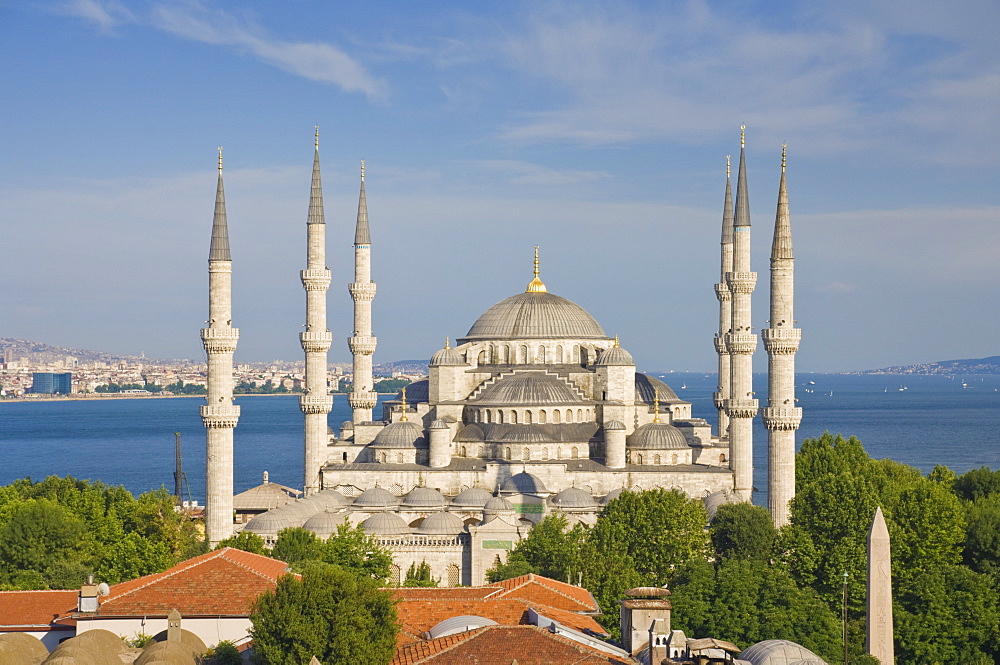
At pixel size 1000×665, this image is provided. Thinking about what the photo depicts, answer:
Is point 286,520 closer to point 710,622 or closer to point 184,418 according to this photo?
point 710,622

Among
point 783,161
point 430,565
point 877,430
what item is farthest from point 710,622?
point 877,430

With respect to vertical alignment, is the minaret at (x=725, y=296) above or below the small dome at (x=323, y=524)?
above

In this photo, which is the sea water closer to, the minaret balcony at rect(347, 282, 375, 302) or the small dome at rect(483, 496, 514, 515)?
the minaret balcony at rect(347, 282, 375, 302)

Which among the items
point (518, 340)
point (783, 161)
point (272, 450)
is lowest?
point (272, 450)

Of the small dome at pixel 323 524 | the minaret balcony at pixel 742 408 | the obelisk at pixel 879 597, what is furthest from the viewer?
the minaret balcony at pixel 742 408

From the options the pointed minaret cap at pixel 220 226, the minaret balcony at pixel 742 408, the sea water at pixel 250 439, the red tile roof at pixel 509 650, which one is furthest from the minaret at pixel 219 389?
the sea water at pixel 250 439

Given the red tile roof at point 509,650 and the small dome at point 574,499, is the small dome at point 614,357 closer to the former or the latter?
the small dome at point 574,499

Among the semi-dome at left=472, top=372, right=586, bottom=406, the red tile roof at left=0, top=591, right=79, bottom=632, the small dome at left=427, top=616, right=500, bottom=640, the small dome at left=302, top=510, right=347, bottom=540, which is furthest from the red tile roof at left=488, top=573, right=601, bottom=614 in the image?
the semi-dome at left=472, top=372, right=586, bottom=406
